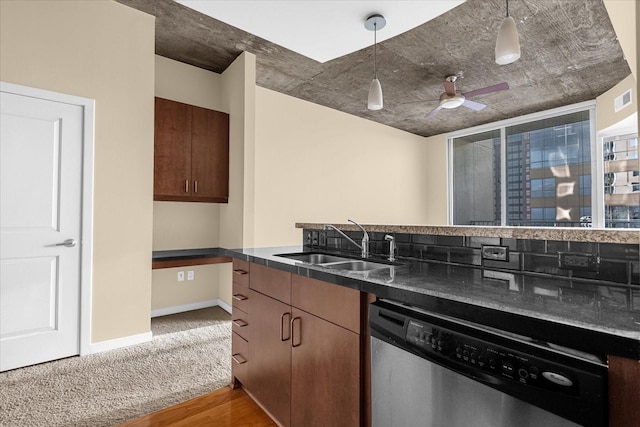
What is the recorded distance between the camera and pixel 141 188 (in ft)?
9.55

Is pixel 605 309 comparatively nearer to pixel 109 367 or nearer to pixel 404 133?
pixel 109 367

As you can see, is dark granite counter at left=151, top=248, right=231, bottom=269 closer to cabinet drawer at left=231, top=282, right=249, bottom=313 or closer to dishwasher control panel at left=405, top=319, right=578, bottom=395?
cabinet drawer at left=231, top=282, right=249, bottom=313

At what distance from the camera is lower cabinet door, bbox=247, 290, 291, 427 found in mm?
1582

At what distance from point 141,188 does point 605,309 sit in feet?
10.4

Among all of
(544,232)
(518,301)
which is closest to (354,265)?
(544,232)

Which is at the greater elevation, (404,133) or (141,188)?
(404,133)

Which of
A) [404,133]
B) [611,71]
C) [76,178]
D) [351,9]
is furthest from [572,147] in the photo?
[76,178]

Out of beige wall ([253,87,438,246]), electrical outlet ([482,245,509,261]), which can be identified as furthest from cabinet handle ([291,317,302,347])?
beige wall ([253,87,438,246])

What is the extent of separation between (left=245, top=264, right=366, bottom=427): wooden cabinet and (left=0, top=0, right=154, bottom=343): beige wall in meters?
1.59

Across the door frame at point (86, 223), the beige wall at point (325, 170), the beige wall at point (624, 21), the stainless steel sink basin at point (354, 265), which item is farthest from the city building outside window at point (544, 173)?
the door frame at point (86, 223)

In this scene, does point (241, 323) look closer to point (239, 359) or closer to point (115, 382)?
point (239, 359)

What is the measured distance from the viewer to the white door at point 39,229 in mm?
2373

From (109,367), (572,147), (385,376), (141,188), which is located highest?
(572,147)

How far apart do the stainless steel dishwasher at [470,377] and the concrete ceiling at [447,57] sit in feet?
8.78
